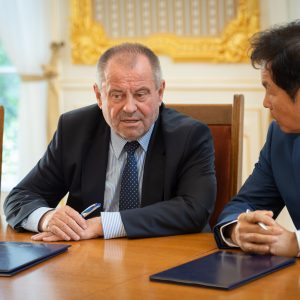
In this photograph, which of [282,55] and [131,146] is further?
[131,146]

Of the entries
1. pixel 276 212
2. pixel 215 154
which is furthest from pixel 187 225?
pixel 215 154

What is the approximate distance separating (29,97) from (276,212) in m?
3.14

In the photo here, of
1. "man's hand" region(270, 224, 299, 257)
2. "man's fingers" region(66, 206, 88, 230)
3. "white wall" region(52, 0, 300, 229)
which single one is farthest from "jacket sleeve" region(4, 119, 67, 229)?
"white wall" region(52, 0, 300, 229)

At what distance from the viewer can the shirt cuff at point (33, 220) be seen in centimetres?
236

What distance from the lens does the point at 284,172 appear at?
230 centimetres

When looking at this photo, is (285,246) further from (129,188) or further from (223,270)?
(129,188)

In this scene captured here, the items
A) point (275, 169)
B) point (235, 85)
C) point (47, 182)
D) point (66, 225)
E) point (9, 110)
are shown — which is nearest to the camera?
point (66, 225)

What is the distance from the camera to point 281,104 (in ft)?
6.84

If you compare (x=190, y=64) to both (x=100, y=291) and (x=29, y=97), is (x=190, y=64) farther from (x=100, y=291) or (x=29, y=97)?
(x=100, y=291)

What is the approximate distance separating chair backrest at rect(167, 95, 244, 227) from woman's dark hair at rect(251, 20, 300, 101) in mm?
648

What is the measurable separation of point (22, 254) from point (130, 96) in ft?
2.87

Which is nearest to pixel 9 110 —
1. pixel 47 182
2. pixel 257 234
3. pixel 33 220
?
pixel 47 182

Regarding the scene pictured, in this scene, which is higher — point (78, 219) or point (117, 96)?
point (117, 96)

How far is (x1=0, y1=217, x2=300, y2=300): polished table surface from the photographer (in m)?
1.54
